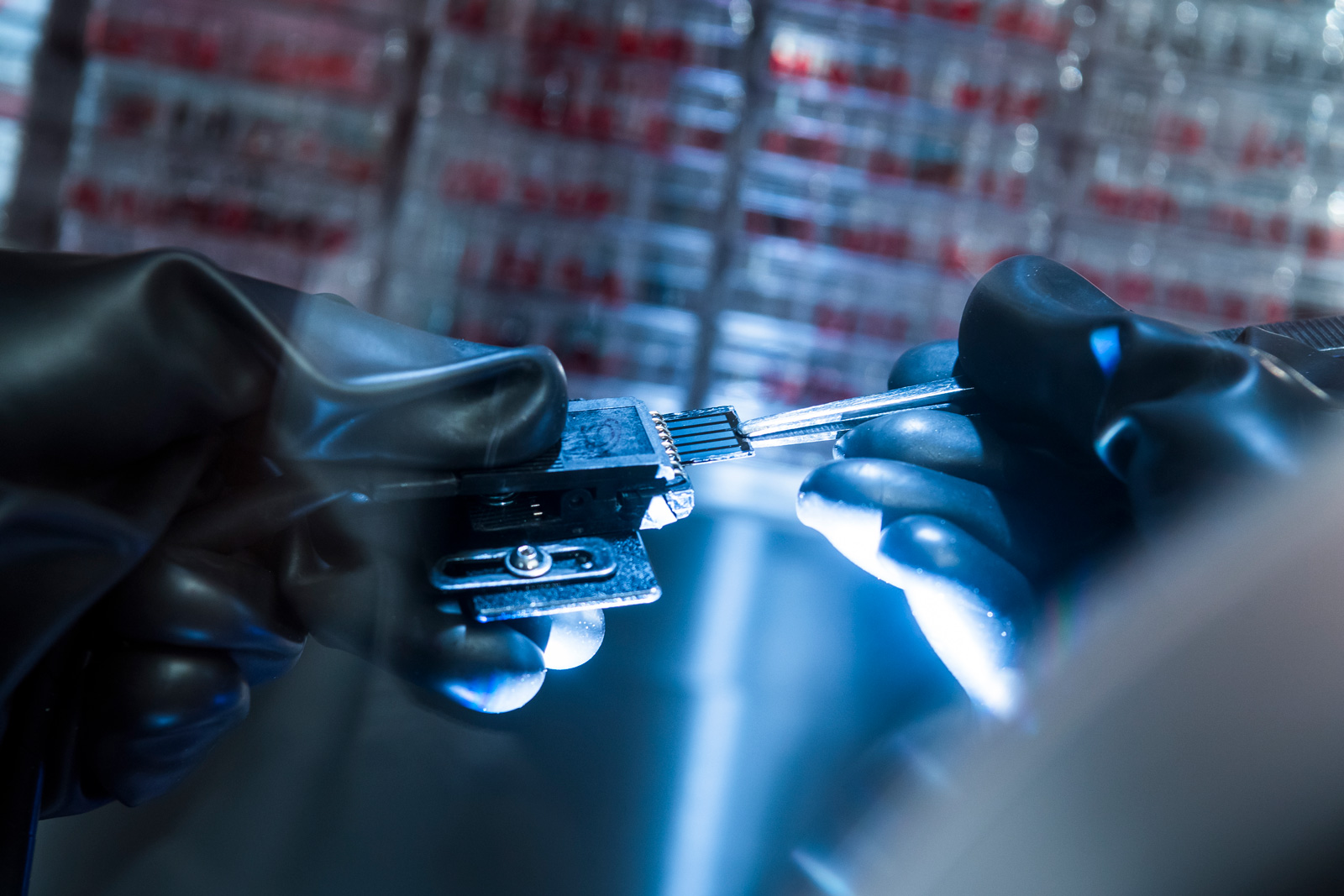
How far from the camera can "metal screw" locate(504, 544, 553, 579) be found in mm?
509

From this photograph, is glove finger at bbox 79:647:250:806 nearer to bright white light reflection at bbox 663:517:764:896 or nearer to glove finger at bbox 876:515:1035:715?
A: glove finger at bbox 876:515:1035:715

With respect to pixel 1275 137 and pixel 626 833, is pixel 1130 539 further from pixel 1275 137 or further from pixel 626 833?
pixel 1275 137

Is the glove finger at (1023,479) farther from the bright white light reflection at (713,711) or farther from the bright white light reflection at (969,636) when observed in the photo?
the bright white light reflection at (713,711)

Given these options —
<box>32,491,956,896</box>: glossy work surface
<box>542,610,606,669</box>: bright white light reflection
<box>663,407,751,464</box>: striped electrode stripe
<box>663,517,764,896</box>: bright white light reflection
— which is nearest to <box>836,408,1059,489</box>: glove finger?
<box>663,407,751,464</box>: striped electrode stripe

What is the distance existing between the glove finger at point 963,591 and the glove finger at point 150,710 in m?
0.39

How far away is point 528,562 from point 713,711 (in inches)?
36.0

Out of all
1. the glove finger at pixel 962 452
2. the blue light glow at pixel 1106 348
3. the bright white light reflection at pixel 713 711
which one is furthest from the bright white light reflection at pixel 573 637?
the bright white light reflection at pixel 713 711

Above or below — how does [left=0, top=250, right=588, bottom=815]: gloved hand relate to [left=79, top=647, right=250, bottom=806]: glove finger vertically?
above

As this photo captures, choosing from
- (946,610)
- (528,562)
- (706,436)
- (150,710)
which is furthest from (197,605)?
(946,610)

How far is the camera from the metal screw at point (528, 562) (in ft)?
1.67

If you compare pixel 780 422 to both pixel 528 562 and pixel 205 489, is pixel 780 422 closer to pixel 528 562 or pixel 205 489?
pixel 528 562

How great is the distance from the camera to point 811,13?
2721 millimetres

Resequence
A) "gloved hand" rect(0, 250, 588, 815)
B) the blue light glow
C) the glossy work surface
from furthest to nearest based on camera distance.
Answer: the glossy work surface → the blue light glow → "gloved hand" rect(0, 250, 588, 815)

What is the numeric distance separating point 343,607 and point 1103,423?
44cm
